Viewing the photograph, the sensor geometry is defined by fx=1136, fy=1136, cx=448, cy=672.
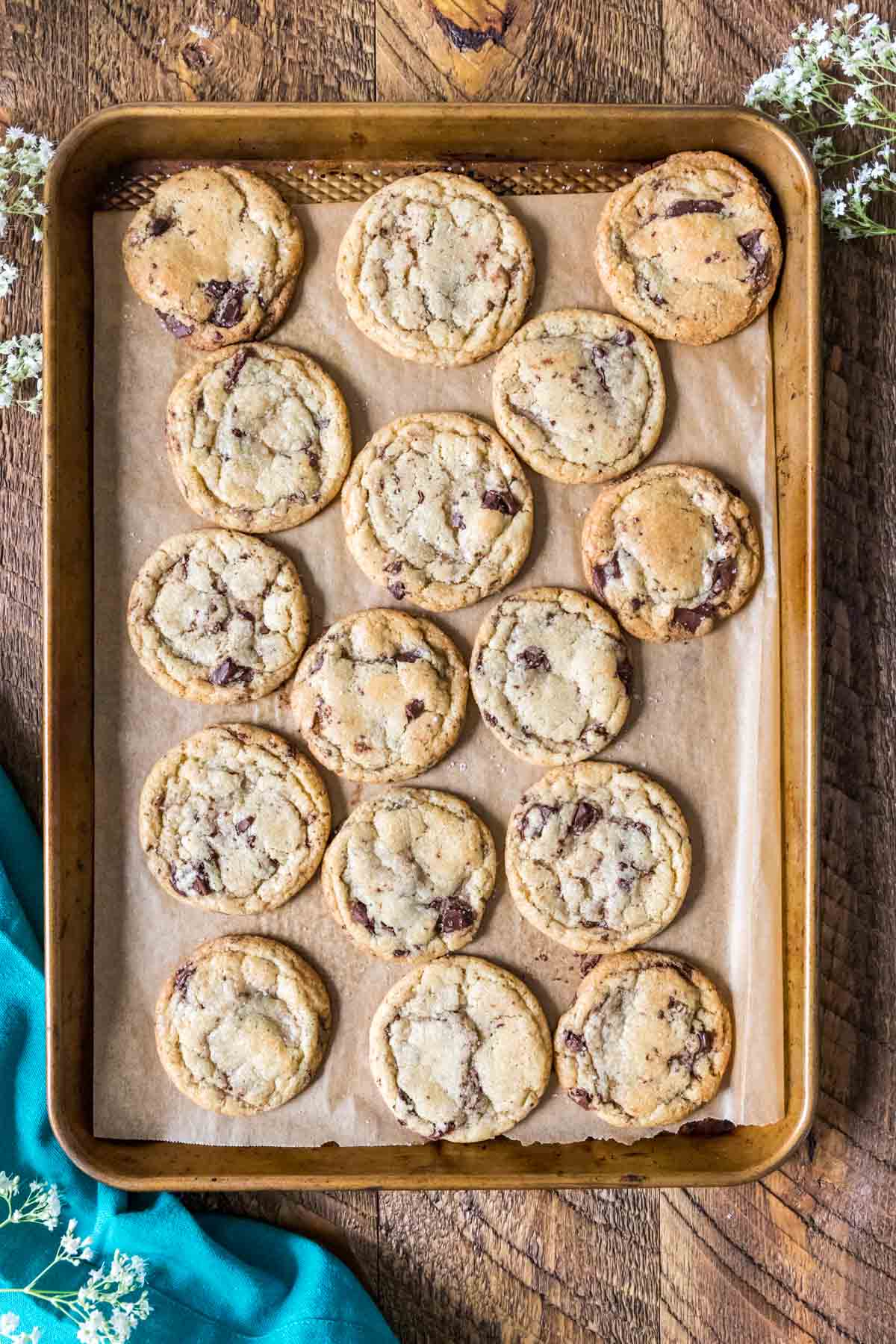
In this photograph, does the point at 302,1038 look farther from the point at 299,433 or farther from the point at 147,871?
the point at 299,433

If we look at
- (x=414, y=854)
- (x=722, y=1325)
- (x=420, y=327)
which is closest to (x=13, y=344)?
(x=420, y=327)

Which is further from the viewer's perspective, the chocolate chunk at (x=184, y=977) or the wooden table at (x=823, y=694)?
the wooden table at (x=823, y=694)

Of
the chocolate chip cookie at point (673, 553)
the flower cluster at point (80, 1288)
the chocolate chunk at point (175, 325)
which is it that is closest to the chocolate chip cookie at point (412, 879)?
the chocolate chip cookie at point (673, 553)

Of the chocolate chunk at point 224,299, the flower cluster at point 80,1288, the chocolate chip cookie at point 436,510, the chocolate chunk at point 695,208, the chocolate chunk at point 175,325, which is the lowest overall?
the flower cluster at point 80,1288

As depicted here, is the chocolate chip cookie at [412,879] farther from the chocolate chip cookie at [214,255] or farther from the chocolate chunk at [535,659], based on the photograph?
the chocolate chip cookie at [214,255]

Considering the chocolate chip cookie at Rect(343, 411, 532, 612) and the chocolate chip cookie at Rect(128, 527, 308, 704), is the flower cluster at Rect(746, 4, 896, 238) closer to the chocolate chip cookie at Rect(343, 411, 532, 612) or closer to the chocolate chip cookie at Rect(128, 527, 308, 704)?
the chocolate chip cookie at Rect(343, 411, 532, 612)

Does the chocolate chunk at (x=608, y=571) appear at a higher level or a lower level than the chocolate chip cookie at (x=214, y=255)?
lower

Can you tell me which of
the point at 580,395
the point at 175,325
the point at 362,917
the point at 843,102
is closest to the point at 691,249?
the point at 580,395

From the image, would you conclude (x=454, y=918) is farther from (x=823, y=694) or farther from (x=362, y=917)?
(x=823, y=694)
